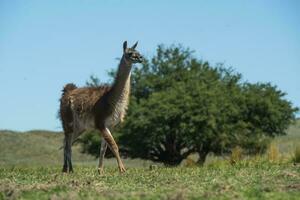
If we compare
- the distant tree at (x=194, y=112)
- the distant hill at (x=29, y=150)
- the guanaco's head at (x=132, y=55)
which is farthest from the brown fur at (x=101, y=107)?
the distant hill at (x=29, y=150)

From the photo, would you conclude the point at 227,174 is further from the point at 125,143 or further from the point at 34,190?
the point at 125,143

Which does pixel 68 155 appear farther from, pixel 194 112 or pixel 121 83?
pixel 194 112

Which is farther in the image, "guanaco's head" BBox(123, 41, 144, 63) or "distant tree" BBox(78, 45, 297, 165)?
"distant tree" BBox(78, 45, 297, 165)

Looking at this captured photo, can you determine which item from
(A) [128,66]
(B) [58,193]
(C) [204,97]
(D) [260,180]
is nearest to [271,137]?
(C) [204,97]

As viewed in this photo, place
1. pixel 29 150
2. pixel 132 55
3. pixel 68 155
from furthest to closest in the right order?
pixel 29 150 < pixel 68 155 < pixel 132 55

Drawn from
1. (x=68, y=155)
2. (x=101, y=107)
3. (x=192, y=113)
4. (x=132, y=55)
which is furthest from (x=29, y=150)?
(x=132, y=55)

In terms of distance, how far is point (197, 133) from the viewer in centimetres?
3806

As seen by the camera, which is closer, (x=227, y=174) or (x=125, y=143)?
(x=227, y=174)

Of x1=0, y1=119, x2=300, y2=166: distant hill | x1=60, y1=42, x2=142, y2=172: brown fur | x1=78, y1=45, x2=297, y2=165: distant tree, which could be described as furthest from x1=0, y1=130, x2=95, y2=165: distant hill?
x1=60, y1=42, x2=142, y2=172: brown fur

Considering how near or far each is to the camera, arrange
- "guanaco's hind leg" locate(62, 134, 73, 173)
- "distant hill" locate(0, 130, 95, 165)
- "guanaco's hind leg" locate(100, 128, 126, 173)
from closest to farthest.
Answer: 1. "guanaco's hind leg" locate(100, 128, 126, 173)
2. "guanaco's hind leg" locate(62, 134, 73, 173)
3. "distant hill" locate(0, 130, 95, 165)

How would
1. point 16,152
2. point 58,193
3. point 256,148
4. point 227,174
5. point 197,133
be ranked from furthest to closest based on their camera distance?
point 16,152, point 256,148, point 197,133, point 227,174, point 58,193

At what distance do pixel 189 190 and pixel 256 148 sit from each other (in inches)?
1170

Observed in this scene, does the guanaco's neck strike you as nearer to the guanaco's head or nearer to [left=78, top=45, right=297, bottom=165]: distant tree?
the guanaco's head

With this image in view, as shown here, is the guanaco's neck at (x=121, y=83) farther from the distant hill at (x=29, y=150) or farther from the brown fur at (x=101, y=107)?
the distant hill at (x=29, y=150)
